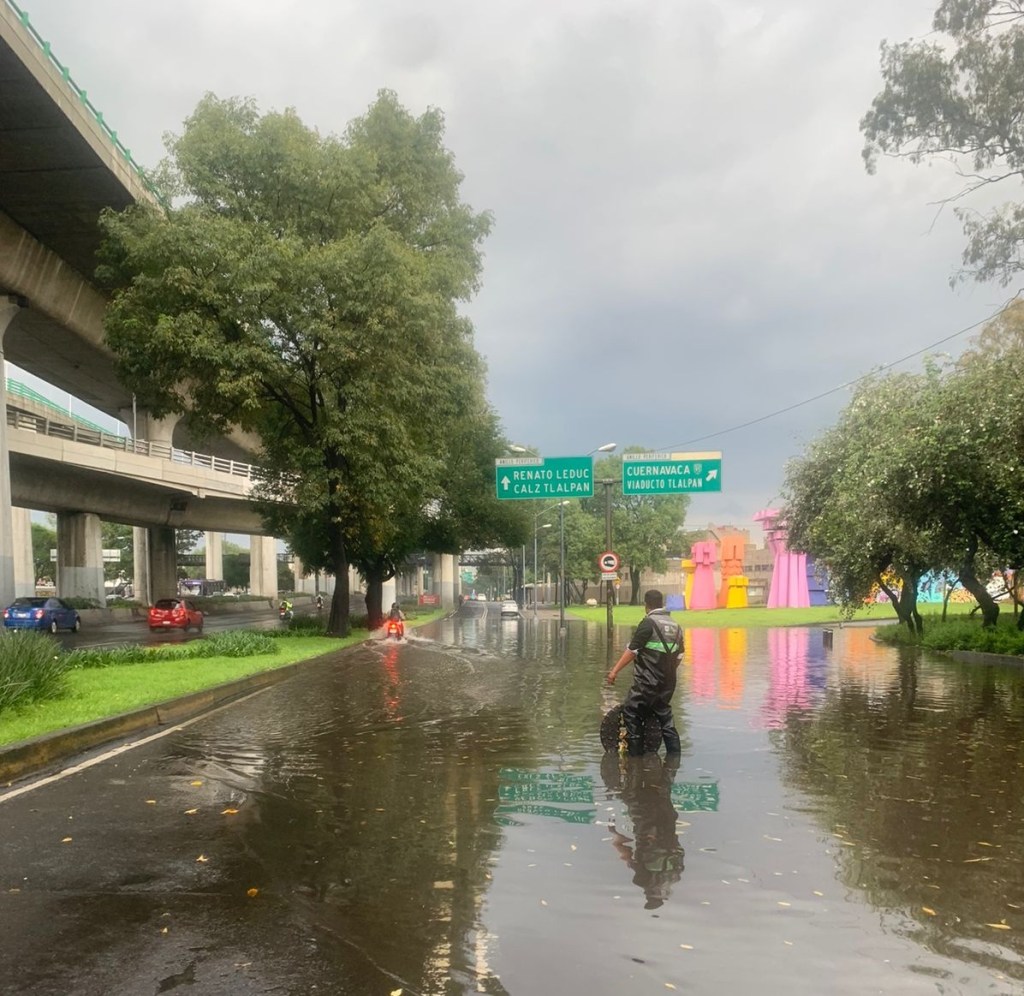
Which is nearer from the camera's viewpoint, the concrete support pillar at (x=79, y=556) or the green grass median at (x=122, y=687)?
the green grass median at (x=122, y=687)

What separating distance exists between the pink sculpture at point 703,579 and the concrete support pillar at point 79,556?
128 ft

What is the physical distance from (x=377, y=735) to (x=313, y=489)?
15927mm

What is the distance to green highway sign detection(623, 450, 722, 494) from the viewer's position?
30297mm

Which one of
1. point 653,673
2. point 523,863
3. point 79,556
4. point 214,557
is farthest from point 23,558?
point 523,863

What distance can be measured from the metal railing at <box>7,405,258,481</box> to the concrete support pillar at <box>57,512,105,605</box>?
6.22m

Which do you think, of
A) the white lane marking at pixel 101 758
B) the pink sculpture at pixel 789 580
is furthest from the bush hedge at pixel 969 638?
the pink sculpture at pixel 789 580

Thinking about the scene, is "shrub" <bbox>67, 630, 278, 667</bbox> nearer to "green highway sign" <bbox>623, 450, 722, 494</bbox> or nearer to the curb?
the curb

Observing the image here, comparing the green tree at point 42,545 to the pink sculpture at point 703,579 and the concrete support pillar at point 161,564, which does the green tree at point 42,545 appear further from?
the pink sculpture at point 703,579

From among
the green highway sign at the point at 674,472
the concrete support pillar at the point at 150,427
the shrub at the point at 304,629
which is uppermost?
the concrete support pillar at the point at 150,427

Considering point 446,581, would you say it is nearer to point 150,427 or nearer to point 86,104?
point 150,427

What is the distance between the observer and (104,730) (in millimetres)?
10445

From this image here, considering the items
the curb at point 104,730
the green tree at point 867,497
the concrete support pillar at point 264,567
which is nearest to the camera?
the curb at point 104,730

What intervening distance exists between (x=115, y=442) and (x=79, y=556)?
34.9 feet

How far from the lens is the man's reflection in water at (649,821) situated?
540 centimetres
